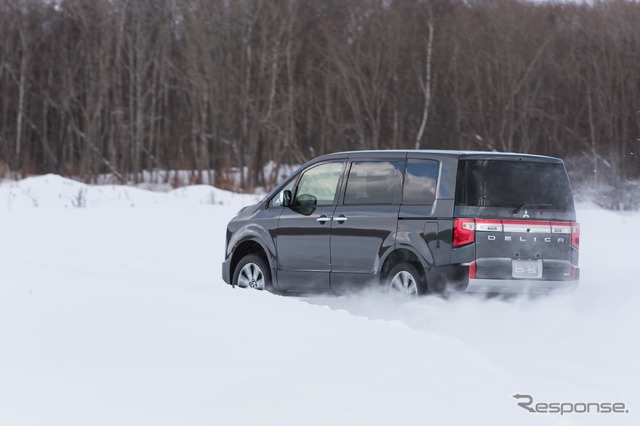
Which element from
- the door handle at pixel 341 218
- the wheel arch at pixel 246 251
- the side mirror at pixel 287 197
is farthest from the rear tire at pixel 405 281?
the wheel arch at pixel 246 251

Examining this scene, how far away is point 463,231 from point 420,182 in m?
0.75

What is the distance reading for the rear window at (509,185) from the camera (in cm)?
1062

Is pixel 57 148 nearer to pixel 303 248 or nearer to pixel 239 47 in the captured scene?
pixel 239 47

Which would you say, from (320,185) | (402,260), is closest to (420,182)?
(402,260)

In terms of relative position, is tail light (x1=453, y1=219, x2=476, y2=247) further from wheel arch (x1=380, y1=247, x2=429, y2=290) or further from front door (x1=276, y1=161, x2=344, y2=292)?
front door (x1=276, y1=161, x2=344, y2=292)

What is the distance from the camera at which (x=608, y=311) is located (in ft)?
37.9

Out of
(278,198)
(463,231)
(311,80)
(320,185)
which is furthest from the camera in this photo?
(311,80)

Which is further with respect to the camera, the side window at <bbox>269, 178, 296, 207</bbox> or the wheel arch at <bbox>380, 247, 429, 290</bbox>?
the side window at <bbox>269, 178, 296, 207</bbox>

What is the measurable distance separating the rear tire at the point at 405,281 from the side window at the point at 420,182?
66 centimetres

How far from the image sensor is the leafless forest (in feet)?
177

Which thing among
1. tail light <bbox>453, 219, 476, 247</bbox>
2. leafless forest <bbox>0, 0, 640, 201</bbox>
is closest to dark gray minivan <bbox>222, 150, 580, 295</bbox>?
tail light <bbox>453, 219, 476, 247</bbox>

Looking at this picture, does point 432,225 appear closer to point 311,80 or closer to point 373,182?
point 373,182

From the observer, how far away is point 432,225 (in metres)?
10.7

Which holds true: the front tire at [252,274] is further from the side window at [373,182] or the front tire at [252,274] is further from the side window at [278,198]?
the side window at [373,182]
